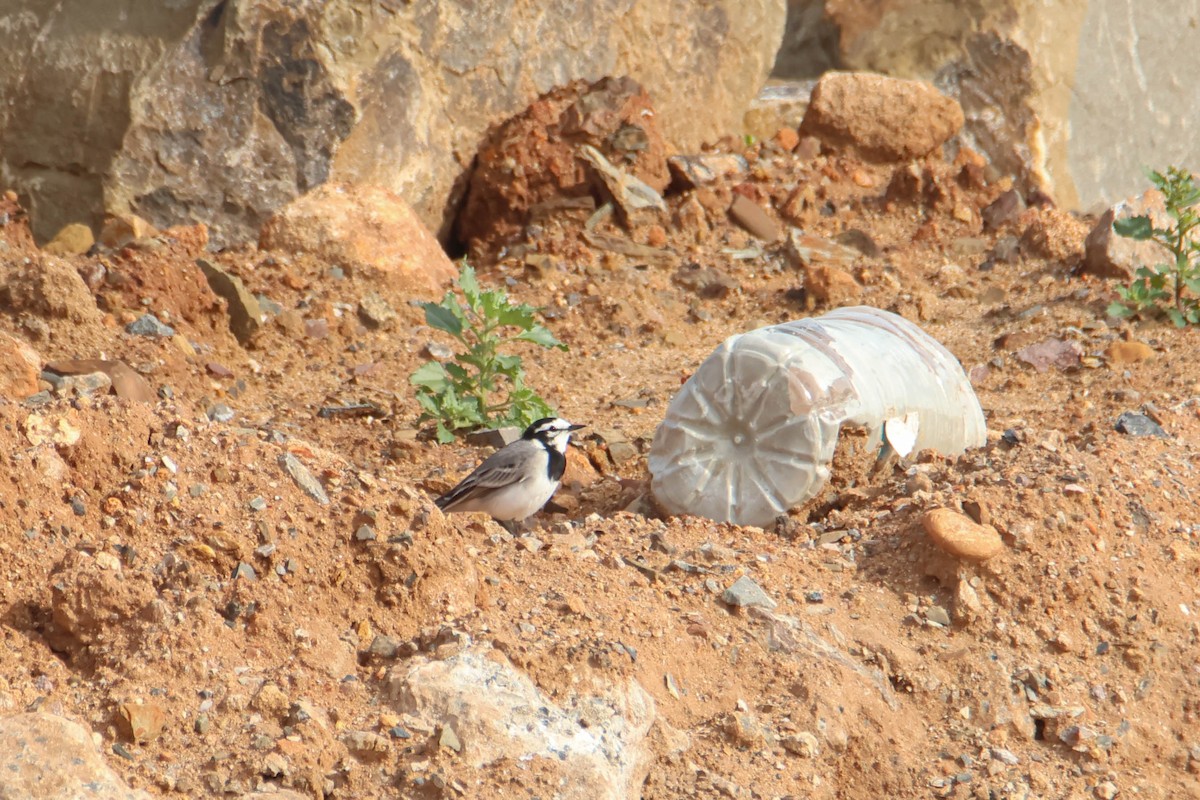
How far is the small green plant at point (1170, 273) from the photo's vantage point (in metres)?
7.17

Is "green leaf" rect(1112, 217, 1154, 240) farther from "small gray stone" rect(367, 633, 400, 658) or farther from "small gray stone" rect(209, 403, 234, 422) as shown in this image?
"small gray stone" rect(367, 633, 400, 658)

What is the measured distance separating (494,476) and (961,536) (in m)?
1.74

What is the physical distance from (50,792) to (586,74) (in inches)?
280

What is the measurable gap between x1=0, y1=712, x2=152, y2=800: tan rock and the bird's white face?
109 inches

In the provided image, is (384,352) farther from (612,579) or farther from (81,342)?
(612,579)

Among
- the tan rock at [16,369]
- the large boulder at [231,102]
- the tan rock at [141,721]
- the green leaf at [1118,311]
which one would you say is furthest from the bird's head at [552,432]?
the green leaf at [1118,311]

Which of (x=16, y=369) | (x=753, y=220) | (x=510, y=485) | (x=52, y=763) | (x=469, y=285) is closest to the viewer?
(x=52, y=763)

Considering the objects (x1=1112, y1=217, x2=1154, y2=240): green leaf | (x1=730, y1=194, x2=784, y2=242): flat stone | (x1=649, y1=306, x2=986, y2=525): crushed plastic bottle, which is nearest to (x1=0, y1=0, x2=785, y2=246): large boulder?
(x1=730, y1=194, x2=784, y2=242): flat stone

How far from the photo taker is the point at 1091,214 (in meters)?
10.1

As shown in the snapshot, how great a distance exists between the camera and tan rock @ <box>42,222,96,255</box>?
7824 mm

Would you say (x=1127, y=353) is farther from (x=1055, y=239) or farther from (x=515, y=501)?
(x=515, y=501)

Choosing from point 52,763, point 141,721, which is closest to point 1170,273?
point 141,721

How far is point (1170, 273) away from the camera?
7.73 meters

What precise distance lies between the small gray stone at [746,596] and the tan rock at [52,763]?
6.05 feet
